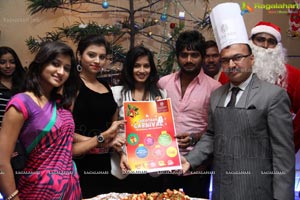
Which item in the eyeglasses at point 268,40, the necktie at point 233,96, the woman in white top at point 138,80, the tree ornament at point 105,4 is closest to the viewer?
the necktie at point 233,96

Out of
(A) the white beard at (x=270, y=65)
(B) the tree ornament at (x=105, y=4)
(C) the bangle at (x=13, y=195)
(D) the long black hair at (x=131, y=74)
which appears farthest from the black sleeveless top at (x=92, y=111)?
(B) the tree ornament at (x=105, y=4)

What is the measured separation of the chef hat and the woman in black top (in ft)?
2.62

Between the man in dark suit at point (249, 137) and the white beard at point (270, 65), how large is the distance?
1.39 feet

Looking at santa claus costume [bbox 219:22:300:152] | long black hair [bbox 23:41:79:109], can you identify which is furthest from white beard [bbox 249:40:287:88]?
long black hair [bbox 23:41:79:109]

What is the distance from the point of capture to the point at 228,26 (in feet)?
6.57

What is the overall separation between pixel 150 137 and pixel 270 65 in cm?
101

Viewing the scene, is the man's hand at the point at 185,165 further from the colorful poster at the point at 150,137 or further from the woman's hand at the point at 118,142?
the woman's hand at the point at 118,142

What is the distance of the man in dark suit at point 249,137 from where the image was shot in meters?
1.68

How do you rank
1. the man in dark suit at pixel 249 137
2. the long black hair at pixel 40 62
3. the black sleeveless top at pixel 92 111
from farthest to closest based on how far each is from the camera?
the black sleeveless top at pixel 92 111
the man in dark suit at pixel 249 137
the long black hair at pixel 40 62

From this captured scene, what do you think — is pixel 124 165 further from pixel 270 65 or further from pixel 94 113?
pixel 270 65

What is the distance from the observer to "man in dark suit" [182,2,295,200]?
1.68 metres

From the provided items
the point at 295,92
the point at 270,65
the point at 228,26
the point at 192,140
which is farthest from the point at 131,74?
the point at 295,92

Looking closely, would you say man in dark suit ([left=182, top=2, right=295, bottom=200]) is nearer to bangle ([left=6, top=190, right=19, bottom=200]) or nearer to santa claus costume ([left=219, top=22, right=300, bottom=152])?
santa claus costume ([left=219, top=22, right=300, bottom=152])

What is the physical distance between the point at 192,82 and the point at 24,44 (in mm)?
2159
